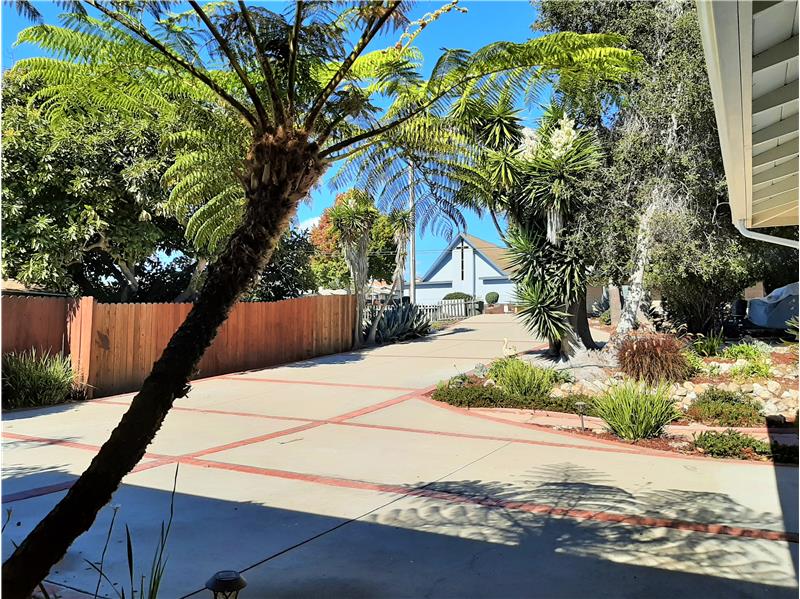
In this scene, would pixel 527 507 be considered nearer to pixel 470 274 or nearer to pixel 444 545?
pixel 444 545

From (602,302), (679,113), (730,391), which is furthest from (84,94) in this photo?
(602,302)

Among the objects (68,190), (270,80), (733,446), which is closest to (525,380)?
(733,446)

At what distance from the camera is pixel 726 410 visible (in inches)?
336

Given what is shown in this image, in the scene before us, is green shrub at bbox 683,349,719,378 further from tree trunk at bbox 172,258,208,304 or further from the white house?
the white house

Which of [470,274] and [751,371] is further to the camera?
[470,274]

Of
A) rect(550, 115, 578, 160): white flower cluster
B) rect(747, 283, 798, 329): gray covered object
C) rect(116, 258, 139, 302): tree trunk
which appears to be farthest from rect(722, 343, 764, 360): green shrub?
rect(116, 258, 139, 302): tree trunk

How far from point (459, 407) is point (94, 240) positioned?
9546 millimetres

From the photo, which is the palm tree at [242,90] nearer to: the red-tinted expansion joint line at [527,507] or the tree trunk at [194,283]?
the red-tinted expansion joint line at [527,507]

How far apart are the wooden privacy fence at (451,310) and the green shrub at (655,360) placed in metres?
17.0

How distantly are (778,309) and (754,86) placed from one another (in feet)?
61.3

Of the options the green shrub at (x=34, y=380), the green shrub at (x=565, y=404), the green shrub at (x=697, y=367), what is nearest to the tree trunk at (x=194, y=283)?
the green shrub at (x=34, y=380)

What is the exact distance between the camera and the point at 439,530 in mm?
4680

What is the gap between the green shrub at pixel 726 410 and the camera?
8.34 m

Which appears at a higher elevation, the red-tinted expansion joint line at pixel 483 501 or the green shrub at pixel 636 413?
the green shrub at pixel 636 413
